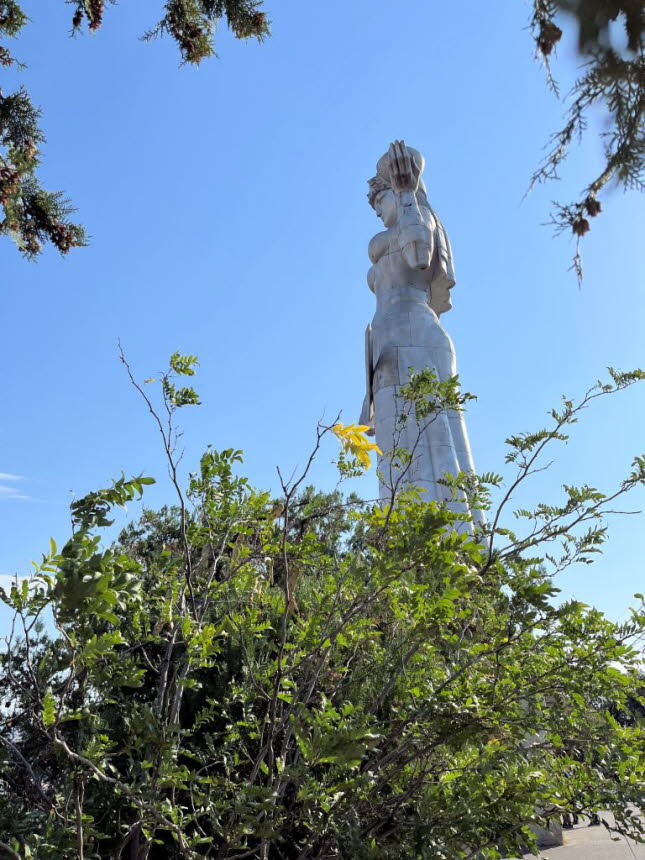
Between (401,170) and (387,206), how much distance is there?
0.73 m

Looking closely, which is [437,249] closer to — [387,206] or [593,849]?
[387,206]

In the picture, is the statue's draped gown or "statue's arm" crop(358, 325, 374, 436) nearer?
the statue's draped gown

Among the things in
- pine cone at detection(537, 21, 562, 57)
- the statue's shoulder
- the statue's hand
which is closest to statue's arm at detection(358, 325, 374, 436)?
the statue's shoulder

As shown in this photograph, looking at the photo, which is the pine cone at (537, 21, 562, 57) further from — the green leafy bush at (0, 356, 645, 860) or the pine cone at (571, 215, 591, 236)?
the green leafy bush at (0, 356, 645, 860)

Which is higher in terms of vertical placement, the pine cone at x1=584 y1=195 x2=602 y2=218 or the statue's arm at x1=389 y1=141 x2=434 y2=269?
the statue's arm at x1=389 y1=141 x2=434 y2=269

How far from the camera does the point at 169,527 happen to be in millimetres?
8250

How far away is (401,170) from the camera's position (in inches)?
460

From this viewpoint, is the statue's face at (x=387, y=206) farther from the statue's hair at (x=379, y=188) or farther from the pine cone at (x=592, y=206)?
the pine cone at (x=592, y=206)

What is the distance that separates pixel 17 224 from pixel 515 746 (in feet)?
16.0

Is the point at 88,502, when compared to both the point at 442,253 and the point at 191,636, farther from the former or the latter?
the point at 442,253

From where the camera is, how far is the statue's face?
11.6m

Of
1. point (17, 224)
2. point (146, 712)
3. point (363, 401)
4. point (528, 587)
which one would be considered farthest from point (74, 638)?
point (363, 401)

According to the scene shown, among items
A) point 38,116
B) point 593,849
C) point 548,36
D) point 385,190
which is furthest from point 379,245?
point 593,849

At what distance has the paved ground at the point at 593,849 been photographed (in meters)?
4.44
